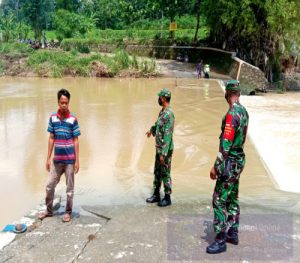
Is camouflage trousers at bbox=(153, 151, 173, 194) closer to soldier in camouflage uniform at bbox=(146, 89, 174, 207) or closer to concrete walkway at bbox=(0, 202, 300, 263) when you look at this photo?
soldier in camouflage uniform at bbox=(146, 89, 174, 207)

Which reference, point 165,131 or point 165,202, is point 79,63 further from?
point 165,131

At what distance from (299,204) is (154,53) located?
92.0 ft

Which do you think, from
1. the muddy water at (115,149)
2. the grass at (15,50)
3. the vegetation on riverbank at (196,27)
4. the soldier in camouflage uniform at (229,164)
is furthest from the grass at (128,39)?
the soldier in camouflage uniform at (229,164)

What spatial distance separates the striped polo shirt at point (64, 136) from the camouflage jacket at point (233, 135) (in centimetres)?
180

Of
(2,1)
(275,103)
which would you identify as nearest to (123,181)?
(275,103)

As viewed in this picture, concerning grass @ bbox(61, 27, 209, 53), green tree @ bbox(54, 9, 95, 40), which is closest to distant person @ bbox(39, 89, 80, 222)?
grass @ bbox(61, 27, 209, 53)

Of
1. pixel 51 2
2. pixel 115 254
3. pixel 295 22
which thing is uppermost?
pixel 51 2

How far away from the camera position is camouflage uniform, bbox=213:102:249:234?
13.5ft

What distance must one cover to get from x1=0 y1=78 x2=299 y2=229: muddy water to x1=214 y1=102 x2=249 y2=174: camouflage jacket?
2207mm

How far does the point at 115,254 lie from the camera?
14.5 feet

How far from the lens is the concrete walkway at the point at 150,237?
436cm

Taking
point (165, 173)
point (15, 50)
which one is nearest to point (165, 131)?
point (165, 173)

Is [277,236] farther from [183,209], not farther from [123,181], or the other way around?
[123,181]

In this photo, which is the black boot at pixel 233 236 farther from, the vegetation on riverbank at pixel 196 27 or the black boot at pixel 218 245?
the vegetation on riverbank at pixel 196 27
